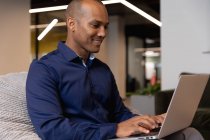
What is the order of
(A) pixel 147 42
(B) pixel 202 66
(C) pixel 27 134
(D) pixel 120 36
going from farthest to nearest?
(A) pixel 147 42 < (D) pixel 120 36 < (B) pixel 202 66 < (C) pixel 27 134

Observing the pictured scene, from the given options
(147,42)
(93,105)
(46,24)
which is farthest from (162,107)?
(147,42)

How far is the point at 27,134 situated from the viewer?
1523 millimetres

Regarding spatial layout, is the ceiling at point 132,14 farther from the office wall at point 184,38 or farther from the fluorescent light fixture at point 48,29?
the office wall at point 184,38

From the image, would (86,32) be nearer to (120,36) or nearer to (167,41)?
(167,41)

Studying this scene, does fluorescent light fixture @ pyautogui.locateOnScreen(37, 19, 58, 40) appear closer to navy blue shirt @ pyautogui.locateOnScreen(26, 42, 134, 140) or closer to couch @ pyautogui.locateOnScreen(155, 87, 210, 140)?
couch @ pyautogui.locateOnScreen(155, 87, 210, 140)

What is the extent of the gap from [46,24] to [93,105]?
682cm

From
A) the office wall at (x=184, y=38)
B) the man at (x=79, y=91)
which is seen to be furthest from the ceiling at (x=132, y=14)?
the man at (x=79, y=91)

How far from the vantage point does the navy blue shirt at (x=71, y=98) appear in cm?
135

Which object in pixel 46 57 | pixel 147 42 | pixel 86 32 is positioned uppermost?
pixel 86 32


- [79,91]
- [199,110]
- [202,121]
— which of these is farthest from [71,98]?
[199,110]

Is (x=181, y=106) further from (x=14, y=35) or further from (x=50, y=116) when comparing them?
(x=14, y=35)

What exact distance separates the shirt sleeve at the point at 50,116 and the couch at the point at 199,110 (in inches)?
75.9

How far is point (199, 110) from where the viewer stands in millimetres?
3314

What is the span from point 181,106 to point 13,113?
81cm
